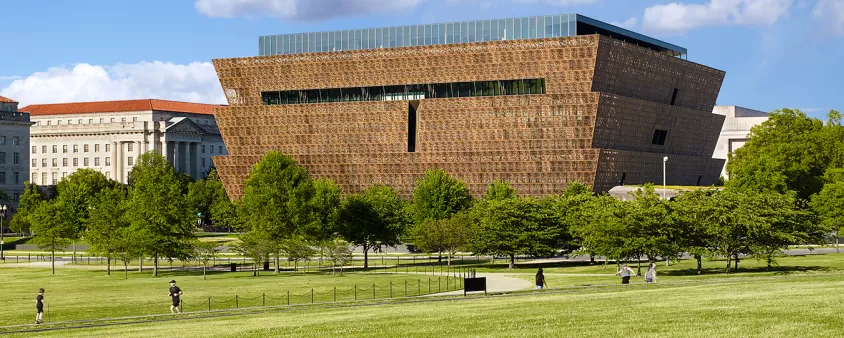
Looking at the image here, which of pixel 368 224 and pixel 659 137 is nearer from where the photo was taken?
pixel 368 224

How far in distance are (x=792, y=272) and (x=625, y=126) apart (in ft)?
276

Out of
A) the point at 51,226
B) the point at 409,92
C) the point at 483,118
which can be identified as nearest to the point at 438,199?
the point at 483,118

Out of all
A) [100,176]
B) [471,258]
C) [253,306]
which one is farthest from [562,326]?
[100,176]

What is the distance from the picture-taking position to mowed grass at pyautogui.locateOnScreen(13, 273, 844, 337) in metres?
32.8

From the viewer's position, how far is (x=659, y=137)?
6550 inches

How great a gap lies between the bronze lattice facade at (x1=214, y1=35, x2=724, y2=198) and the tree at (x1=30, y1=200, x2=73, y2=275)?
49.1m

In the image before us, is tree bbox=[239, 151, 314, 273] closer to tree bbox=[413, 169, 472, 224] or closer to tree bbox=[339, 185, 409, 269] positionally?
tree bbox=[339, 185, 409, 269]

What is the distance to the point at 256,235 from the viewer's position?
10294cm

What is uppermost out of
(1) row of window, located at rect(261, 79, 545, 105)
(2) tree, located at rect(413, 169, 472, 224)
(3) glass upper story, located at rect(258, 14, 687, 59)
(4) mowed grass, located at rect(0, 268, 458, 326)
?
(3) glass upper story, located at rect(258, 14, 687, 59)

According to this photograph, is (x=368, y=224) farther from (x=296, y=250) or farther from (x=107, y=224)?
(x=107, y=224)

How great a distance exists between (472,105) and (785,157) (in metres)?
39.1

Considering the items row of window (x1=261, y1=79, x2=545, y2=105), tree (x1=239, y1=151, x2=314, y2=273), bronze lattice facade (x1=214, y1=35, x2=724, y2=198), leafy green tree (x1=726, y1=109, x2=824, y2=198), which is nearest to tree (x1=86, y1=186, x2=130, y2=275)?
tree (x1=239, y1=151, x2=314, y2=273)

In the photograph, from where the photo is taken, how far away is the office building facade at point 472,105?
148 m

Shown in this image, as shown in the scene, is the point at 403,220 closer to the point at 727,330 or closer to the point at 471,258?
the point at 471,258
